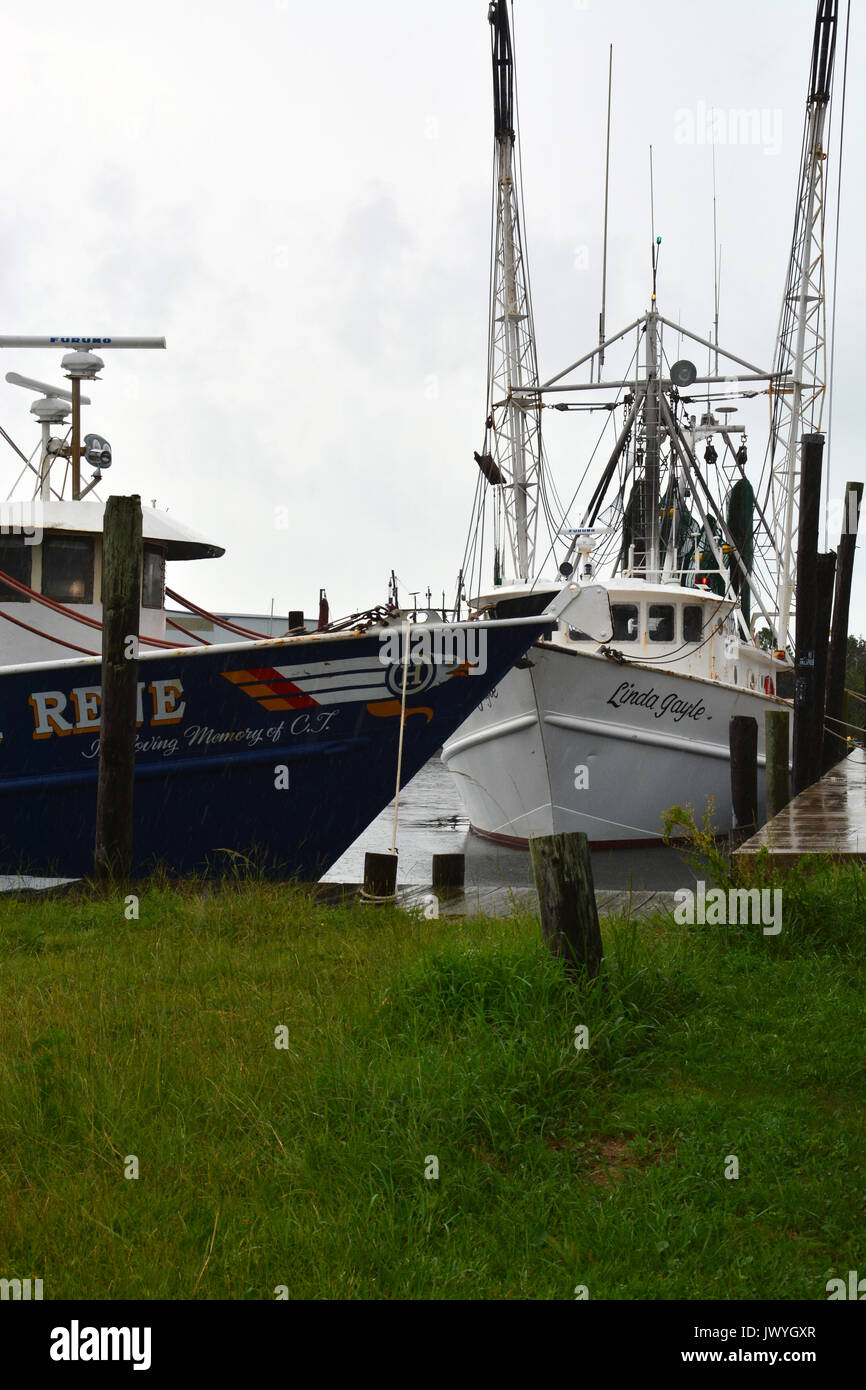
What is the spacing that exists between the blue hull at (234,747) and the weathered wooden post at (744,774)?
4050mm

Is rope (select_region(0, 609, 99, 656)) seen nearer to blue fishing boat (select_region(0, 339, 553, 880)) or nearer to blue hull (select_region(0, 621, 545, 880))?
blue fishing boat (select_region(0, 339, 553, 880))

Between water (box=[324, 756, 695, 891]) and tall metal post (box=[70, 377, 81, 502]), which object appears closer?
tall metal post (box=[70, 377, 81, 502])

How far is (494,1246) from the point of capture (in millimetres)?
3328

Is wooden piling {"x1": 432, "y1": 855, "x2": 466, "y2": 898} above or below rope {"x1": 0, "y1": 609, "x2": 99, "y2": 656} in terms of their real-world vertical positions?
below

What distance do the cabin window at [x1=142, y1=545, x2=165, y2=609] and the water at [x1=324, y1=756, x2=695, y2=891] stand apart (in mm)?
3105

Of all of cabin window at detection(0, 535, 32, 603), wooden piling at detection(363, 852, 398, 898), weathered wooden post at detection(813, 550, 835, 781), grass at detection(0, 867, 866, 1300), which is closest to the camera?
grass at detection(0, 867, 866, 1300)

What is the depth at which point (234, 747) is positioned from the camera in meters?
10.6

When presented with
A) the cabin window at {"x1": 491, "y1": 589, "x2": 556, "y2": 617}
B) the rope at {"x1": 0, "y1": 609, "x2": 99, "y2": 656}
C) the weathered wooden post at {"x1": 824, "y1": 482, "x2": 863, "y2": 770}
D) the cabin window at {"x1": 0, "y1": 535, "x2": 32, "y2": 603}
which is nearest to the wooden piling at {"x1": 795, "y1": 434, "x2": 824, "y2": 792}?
the cabin window at {"x1": 491, "y1": 589, "x2": 556, "y2": 617}

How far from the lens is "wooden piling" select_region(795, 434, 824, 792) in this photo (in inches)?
535

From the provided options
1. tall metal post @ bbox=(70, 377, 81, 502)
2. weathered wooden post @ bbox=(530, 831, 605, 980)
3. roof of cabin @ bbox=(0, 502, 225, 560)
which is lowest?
weathered wooden post @ bbox=(530, 831, 605, 980)

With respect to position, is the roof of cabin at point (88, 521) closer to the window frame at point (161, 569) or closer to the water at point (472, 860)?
the window frame at point (161, 569)

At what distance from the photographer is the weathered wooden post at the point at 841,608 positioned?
20.9 m
